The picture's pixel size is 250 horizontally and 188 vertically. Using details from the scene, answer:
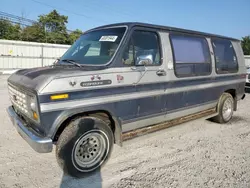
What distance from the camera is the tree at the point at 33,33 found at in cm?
3591

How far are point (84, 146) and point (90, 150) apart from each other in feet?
0.43

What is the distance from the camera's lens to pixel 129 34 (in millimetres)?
3467

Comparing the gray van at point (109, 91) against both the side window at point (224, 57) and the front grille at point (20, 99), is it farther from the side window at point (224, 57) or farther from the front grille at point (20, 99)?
the side window at point (224, 57)

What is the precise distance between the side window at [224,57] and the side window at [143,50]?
83.2 inches

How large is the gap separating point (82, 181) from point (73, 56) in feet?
7.02

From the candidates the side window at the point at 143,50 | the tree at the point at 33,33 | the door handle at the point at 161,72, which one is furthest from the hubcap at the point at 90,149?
the tree at the point at 33,33

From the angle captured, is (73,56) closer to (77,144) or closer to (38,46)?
(77,144)

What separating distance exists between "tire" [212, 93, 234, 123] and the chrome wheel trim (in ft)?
11.6

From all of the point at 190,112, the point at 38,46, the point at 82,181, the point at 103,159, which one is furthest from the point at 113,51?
the point at 38,46

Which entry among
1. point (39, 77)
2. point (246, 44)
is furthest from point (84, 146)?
point (246, 44)

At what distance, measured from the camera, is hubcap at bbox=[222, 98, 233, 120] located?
18.9 ft

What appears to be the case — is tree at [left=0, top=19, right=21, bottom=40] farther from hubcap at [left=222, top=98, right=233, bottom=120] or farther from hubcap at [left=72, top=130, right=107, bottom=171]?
hubcap at [left=72, top=130, right=107, bottom=171]

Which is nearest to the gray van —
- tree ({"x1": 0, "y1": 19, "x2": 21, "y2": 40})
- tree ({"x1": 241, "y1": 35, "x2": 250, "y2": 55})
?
tree ({"x1": 0, "y1": 19, "x2": 21, "y2": 40})

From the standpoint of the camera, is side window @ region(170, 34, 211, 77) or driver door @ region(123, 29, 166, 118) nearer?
driver door @ region(123, 29, 166, 118)
